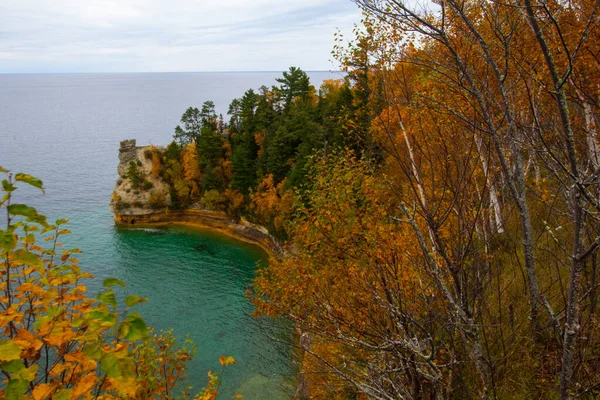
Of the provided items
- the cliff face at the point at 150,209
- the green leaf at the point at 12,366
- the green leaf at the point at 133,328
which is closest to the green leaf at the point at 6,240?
the green leaf at the point at 12,366

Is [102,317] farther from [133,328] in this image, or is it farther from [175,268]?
[175,268]

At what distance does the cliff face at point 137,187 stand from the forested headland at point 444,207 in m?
1.85

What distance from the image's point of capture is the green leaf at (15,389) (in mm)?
2459

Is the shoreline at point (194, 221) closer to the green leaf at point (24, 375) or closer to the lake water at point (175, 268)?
the lake water at point (175, 268)

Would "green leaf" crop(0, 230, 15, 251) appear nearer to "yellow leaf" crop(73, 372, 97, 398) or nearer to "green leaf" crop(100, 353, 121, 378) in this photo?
"green leaf" crop(100, 353, 121, 378)

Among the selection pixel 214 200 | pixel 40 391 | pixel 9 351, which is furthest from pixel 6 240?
pixel 214 200

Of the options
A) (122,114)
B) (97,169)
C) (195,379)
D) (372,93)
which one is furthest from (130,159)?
(122,114)

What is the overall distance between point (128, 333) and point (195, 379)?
70.3 ft

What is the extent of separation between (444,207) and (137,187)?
51615mm

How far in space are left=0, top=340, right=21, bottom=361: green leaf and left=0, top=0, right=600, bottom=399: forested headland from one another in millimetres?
11

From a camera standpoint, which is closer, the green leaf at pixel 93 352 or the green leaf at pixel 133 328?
the green leaf at pixel 133 328

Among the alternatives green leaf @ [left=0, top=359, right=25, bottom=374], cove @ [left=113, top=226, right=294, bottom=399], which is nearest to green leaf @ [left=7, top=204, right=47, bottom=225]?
green leaf @ [left=0, top=359, right=25, bottom=374]

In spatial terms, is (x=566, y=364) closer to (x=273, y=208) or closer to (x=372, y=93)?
(x=372, y=93)

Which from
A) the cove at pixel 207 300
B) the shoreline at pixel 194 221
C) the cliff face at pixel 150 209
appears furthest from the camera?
the cliff face at pixel 150 209
